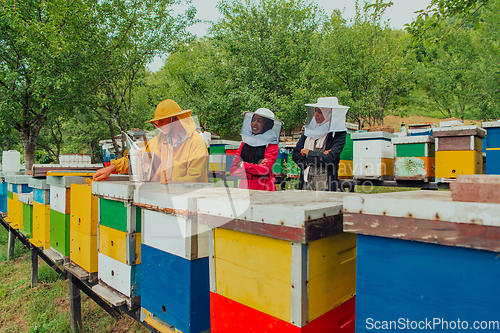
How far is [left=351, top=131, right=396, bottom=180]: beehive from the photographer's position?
5543 millimetres

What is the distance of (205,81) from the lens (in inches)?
600

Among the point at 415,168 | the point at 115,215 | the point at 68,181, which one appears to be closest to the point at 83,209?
the point at 68,181

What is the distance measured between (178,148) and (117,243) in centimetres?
95

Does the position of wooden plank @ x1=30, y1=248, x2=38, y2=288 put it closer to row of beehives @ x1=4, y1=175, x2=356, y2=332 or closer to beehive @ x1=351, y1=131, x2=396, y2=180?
row of beehives @ x1=4, y1=175, x2=356, y2=332

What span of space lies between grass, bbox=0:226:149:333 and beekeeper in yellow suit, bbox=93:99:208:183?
2.45m

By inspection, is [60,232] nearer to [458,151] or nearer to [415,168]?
[415,168]

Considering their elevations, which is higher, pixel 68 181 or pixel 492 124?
pixel 492 124

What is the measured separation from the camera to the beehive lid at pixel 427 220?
0.78 metres

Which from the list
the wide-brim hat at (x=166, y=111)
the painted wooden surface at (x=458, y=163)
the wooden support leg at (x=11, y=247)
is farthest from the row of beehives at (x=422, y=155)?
the wooden support leg at (x=11, y=247)

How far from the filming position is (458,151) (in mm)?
4629

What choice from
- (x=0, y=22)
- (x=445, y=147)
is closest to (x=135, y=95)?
(x=0, y=22)

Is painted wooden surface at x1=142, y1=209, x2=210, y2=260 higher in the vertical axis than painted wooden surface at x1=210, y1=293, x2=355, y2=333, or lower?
higher

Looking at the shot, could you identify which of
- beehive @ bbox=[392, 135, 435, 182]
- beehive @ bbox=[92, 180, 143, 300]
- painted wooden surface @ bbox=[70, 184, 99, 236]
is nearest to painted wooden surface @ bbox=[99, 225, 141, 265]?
beehive @ bbox=[92, 180, 143, 300]

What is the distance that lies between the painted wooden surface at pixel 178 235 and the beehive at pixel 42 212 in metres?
2.67
